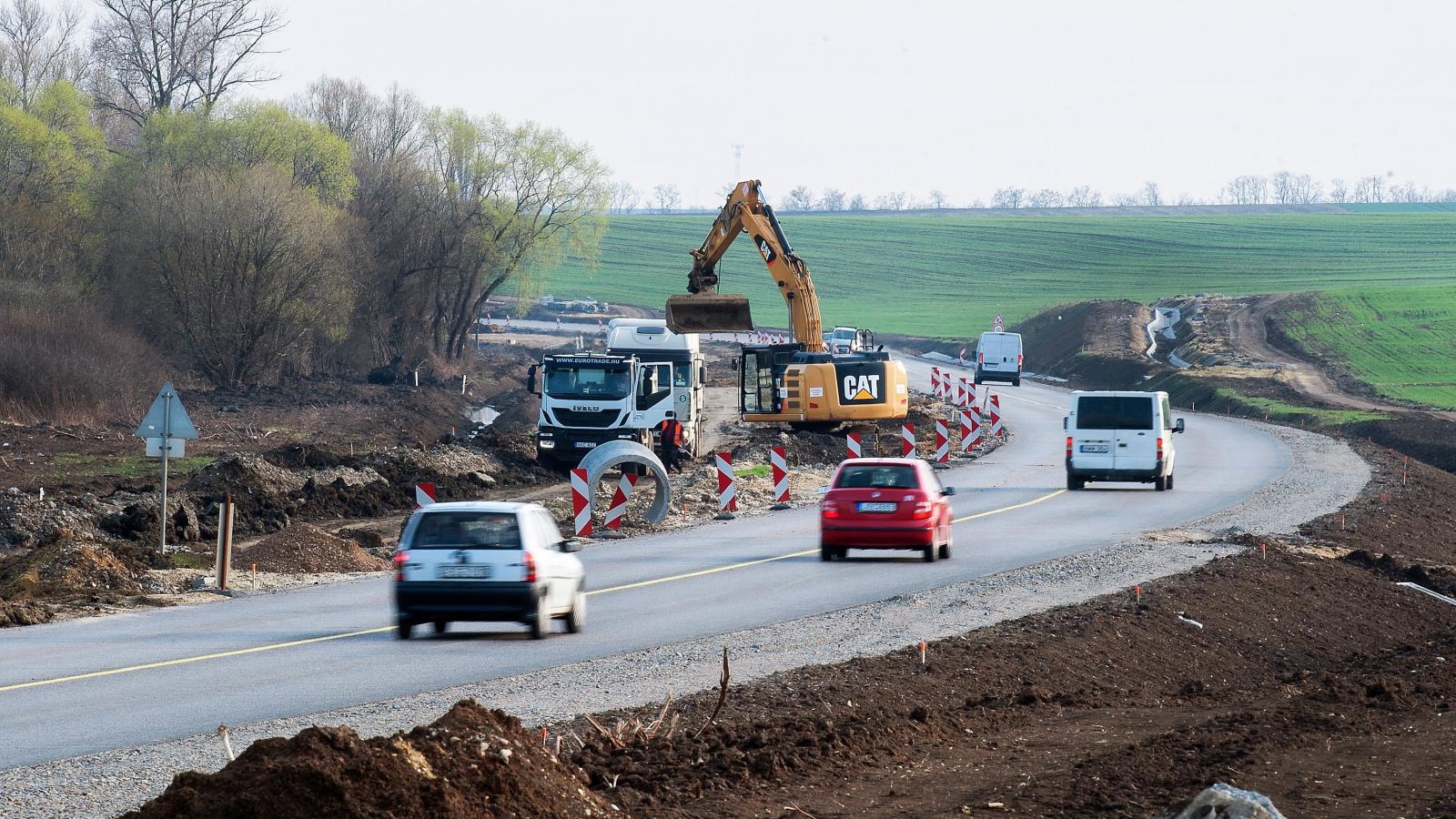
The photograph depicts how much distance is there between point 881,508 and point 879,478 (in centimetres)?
45

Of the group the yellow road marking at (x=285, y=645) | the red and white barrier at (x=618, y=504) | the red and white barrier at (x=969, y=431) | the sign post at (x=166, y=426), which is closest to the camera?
the yellow road marking at (x=285, y=645)

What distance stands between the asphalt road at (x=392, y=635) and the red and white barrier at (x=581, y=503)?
62cm

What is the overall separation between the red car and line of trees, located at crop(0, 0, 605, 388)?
119 ft

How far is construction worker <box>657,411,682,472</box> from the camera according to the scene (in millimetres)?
38656

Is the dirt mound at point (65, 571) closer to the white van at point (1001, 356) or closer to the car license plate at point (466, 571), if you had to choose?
the car license plate at point (466, 571)

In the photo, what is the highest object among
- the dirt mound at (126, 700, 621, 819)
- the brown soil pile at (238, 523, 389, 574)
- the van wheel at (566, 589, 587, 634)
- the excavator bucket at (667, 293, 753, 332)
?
the excavator bucket at (667, 293, 753, 332)

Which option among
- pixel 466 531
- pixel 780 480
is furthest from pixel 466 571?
pixel 780 480

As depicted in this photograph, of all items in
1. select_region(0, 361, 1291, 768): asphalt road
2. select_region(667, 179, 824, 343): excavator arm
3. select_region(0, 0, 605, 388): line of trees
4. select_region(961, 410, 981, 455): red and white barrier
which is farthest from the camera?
select_region(0, 0, 605, 388): line of trees

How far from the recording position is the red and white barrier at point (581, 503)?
27.5 metres

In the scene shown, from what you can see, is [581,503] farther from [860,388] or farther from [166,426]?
[860,388]

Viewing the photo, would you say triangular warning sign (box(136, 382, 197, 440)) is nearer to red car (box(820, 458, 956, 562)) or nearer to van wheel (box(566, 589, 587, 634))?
van wheel (box(566, 589, 587, 634))

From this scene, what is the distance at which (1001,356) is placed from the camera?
74.4m

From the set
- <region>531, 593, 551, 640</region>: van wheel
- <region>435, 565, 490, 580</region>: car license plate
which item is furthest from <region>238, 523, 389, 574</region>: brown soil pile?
<region>435, 565, 490, 580</region>: car license plate

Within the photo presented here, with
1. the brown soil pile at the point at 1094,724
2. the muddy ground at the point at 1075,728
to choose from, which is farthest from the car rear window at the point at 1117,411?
the brown soil pile at the point at 1094,724
